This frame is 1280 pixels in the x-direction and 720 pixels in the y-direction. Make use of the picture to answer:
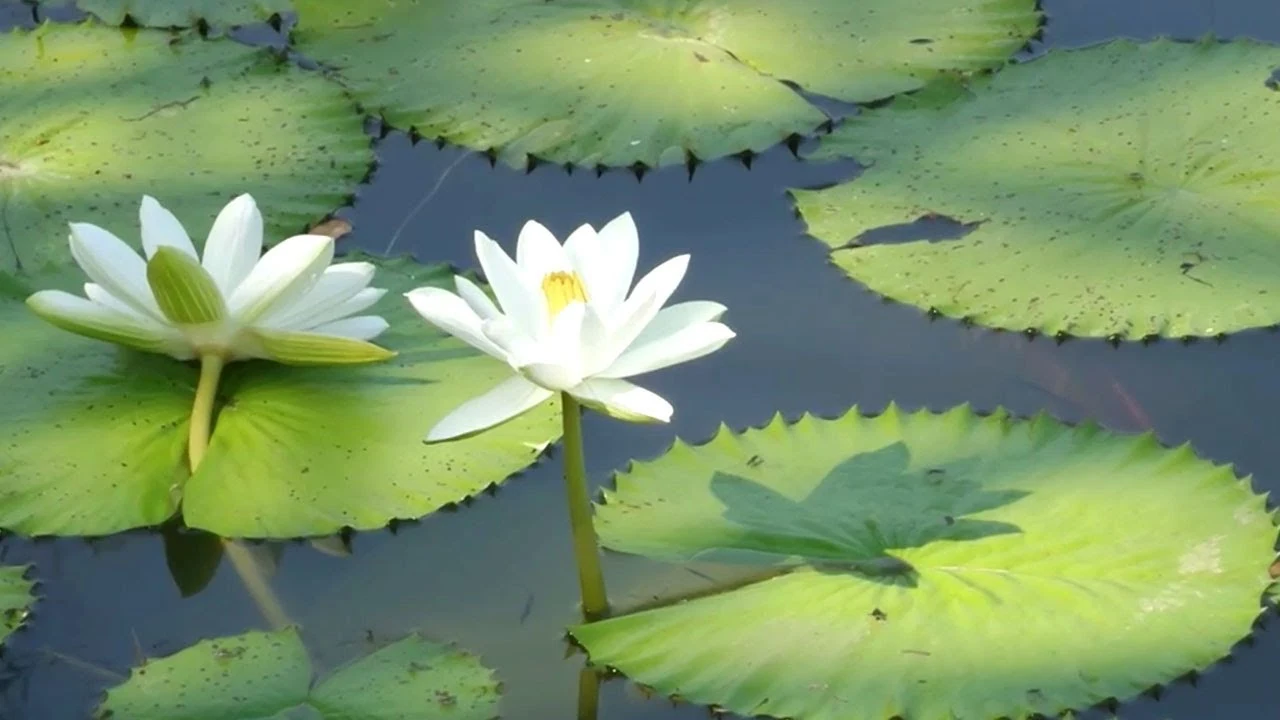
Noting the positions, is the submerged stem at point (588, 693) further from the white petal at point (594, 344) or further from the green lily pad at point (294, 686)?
the white petal at point (594, 344)

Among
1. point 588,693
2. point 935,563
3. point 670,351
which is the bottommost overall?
point 588,693

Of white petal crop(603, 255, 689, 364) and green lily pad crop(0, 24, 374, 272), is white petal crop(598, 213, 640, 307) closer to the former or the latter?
white petal crop(603, 255, 689, 364)

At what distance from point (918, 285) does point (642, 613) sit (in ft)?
2.34

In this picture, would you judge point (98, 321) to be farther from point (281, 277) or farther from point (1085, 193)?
→ point (1085, 193)

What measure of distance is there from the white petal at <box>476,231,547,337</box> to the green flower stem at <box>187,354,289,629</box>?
44 centimetres

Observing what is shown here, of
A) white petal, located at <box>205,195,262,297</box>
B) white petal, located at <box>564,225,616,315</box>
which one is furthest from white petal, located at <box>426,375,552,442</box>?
white petal, located at <box>205,195,262,297</box>

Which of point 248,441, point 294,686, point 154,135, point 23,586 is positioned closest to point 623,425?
point 248,441

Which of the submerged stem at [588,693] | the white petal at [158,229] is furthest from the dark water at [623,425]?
the white petal at [158,229]

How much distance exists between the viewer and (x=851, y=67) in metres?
2.70

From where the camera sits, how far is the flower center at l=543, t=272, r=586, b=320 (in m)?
1.68

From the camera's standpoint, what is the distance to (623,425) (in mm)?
2119

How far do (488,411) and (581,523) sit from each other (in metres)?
0.17

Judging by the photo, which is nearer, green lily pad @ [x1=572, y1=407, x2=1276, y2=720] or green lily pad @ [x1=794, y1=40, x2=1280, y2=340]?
green lily pad @ [x1=572, y1=407, x2=1276, y2=720]

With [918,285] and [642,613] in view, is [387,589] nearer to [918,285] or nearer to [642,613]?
[642,613]
